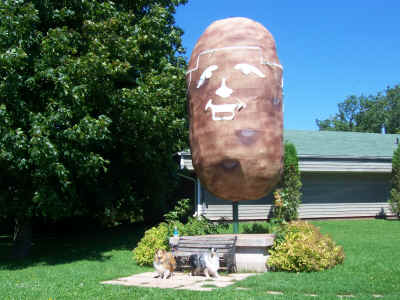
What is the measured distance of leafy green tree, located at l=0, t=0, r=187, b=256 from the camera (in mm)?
8875

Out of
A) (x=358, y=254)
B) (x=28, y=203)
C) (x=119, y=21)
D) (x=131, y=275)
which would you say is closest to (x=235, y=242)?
(x=131, y=275)

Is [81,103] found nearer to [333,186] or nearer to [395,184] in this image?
[333,186]

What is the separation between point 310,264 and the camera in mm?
7547

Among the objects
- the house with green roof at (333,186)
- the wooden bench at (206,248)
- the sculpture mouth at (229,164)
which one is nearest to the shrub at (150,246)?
the wooden bench at (206,248)

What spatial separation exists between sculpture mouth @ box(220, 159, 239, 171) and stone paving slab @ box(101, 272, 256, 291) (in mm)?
1889

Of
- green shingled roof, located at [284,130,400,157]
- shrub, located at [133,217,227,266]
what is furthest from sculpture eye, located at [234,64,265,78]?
green shingled roof, located at [284,130,400,157]

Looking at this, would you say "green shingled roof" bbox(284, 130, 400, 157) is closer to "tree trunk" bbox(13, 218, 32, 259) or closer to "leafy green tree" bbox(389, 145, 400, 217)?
"leafy green tree" bbox(389, 145, 400, 217)

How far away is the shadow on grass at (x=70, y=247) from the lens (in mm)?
10578

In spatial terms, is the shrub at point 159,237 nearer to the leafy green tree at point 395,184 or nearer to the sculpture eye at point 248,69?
the sculpture eye at point 248,69

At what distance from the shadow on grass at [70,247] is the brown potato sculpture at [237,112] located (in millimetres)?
4050

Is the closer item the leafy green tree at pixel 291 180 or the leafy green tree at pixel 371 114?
the leafy green tree at pixel 291 180

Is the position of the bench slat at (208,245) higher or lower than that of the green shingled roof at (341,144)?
lower

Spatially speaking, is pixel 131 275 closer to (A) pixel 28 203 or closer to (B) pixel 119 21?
(A) pixel 28 203

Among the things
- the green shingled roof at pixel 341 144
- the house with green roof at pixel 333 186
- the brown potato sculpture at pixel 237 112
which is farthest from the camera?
the green shingled roof at pixel 341 144
